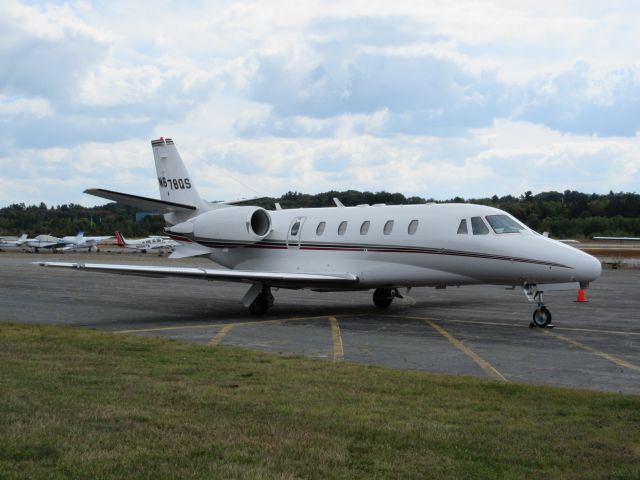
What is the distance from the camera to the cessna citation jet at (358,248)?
17.4m

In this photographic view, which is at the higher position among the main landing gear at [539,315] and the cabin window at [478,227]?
the cabin window at [478,227]

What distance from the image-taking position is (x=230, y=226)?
22.9 metres

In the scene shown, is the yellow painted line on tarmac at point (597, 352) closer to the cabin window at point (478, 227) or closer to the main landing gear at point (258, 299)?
the cabin window at point (478, 227)

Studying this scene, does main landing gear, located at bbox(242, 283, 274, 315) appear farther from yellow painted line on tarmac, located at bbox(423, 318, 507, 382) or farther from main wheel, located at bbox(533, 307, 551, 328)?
main wheel, located at bbox(533, 307, 551, 328)

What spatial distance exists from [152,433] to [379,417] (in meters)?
2.14

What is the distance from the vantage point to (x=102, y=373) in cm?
989

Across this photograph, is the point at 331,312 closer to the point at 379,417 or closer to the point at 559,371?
the point at 559,371

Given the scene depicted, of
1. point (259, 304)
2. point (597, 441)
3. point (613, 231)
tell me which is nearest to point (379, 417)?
point (597, 441)

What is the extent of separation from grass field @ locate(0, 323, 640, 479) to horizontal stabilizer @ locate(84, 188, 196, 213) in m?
10.4

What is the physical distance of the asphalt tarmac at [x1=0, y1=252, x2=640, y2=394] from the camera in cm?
1220

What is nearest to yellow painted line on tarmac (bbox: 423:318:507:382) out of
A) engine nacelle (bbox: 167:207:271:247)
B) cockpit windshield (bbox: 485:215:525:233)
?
cockpit windshield (bbox: 485:215:525:233)

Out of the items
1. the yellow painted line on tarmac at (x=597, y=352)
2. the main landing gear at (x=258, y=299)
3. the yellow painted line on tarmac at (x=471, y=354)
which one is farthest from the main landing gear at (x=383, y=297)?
the yellow painted line on tarmac at (x=597, y=352)

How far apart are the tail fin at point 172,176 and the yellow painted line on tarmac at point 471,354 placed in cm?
1031

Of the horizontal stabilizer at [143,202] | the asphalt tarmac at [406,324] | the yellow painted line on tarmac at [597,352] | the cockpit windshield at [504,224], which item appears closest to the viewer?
the yellow painted line on tarmac at [597,352]
